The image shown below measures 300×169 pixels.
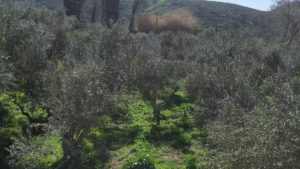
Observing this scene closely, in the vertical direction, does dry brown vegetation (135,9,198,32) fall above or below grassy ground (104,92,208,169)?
above

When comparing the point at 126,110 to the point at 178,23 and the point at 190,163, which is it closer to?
the point at 190,163

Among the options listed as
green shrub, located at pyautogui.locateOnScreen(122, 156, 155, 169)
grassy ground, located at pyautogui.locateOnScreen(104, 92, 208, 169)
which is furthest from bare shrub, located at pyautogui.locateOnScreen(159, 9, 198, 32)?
green shrub, located at pyautogui.locateOnScreen(122, 156, 155, 169)

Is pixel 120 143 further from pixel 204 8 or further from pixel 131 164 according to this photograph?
pixel 204 8

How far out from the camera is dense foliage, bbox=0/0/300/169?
759 cm

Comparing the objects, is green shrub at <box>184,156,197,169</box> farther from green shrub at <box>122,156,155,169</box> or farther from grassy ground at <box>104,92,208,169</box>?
green shrub at <box>122,156,155,169</box>

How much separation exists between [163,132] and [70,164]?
3.63m

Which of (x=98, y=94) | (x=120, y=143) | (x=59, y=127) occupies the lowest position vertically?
(x=120, y=143)

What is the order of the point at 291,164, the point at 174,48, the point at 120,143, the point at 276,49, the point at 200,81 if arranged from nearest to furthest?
1. the point at 291,164
2. the point at 120,143
3. the point at 200,81
4. the point at 276,49
5. the point at 174,48

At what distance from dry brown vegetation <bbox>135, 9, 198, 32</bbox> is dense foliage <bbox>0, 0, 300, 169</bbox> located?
19.5 metres

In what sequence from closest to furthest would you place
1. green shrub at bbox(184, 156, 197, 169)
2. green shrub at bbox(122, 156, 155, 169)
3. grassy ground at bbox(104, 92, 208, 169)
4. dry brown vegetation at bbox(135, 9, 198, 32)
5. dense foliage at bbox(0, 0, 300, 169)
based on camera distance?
1. dense foliage at bbox(0, 0, 300, 169)
2. green shrub at bbox(122, 156, 155, 169)
3. green shrub at bbox(184, 156, 197, 169)
4. grassy ground at bbox(104, 92, 208, 169)
5. dry brown vegetation at bbox(135, 9, 198, 32)

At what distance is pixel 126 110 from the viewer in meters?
15.9

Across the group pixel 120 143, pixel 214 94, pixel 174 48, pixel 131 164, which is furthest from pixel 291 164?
pixel 174 48

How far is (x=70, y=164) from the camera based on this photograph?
1055 centimetres

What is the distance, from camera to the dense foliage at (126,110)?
24.9 ft
